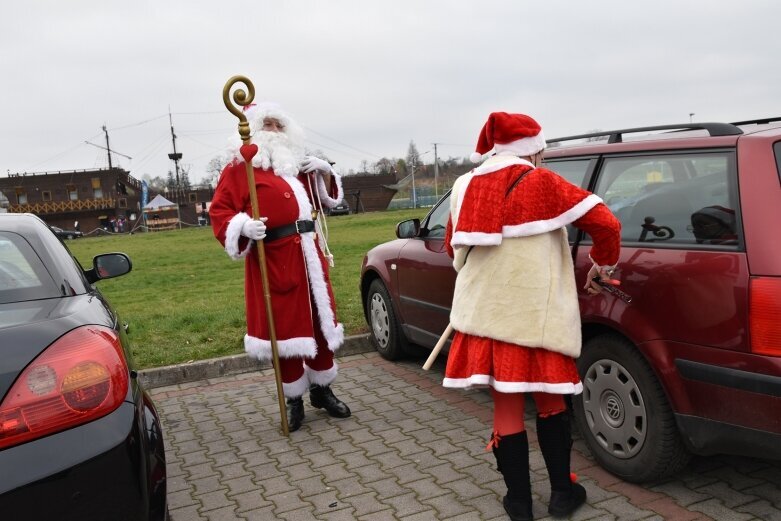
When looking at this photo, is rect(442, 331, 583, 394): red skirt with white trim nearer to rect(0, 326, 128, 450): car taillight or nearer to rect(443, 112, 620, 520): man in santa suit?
rect(443, 112, 620, 520): man in santa suit

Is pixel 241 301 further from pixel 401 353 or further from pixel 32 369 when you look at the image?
pixel 32 369

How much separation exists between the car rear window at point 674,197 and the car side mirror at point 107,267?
273 cm

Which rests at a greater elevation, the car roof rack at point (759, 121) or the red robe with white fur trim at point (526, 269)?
the car roof rack at point (759, 121)

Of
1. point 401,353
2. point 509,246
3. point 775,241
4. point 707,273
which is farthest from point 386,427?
point 775,241

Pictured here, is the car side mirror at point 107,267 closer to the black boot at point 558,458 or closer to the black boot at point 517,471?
the black boot at point 517,471

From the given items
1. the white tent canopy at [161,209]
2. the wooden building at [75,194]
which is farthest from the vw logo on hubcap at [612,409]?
the wooden building at [75,194]

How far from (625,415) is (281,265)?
228 cm

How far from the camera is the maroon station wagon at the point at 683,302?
2.67 meters

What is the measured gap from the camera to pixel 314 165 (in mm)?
4719

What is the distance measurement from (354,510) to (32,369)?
1.84m

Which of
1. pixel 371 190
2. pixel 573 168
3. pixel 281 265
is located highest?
pixel 573 168

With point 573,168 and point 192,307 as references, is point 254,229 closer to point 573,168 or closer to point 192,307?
point 573,168

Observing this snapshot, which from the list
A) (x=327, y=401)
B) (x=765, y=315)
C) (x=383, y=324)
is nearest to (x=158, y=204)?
(x=383, y=324)

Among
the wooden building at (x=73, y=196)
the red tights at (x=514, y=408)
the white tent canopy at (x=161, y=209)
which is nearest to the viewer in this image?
the red tights at (x=514, y=408)
